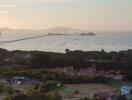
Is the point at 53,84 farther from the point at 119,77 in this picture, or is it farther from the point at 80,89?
the point at 119,77

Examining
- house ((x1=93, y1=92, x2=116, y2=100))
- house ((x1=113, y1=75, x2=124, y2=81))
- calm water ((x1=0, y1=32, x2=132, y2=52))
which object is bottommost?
house ((x1=93, y1=92, x2=116, y2=100))

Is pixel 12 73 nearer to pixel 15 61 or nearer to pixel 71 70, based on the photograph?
pixel 71 70

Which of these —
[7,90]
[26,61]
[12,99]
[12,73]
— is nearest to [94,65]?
[26,61]

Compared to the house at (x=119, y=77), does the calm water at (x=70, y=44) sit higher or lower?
higher

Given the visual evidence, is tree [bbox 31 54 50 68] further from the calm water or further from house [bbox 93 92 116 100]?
the calm water

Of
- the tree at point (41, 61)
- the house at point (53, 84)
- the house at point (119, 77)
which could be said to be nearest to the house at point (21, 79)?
the house at point (53, 84)

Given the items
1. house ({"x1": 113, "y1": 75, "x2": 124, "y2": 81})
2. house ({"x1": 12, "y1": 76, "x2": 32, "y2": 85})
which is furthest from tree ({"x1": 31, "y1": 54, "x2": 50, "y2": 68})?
house ({"x1": 113, "y1": 75, "x2": 124, "y2": 81})

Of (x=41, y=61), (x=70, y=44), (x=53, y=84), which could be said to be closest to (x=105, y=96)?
(x=53, y=84)

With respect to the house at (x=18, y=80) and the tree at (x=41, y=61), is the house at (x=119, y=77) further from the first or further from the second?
the tree at (x=41, y=61)

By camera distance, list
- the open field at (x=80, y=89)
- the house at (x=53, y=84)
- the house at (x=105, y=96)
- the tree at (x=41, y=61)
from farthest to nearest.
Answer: the tree at (x=41, y=61), the house at (x=53, y=84), the open field at (x=80, y=89), the house at (x=105, y=96)
